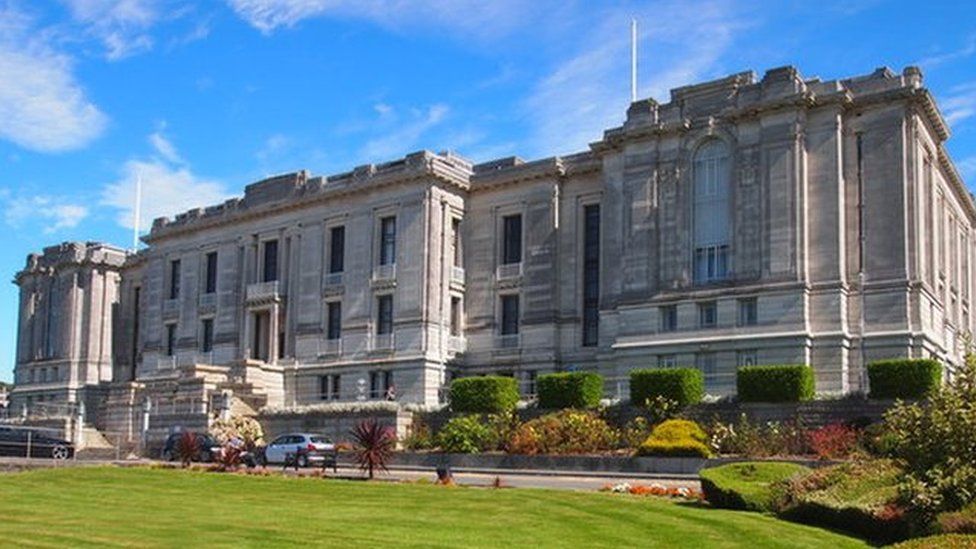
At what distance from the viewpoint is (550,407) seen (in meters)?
49.4

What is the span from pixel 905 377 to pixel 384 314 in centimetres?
3168

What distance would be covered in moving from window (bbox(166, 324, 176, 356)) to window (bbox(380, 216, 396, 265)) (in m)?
19.2

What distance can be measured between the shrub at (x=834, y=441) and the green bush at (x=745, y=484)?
10.9 metres

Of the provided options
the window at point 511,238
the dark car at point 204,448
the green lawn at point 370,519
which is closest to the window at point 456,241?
the window at point 511,238

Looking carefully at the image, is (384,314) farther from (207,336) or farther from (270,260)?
(207,336)

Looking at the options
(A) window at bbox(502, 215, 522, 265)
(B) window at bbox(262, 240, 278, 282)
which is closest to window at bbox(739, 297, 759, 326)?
(A) window at bbox(502, 215, 522, 265)

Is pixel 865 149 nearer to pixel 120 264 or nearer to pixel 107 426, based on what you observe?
pixel 107 426

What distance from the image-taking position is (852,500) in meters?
24.0

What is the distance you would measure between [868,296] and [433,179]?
24515 mm

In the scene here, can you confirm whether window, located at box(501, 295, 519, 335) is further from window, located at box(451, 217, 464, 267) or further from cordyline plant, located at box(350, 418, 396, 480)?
cordyline plant, located at box(350, 418, 396, 480)

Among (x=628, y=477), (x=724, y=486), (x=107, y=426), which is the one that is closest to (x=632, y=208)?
(x=628, y=477)

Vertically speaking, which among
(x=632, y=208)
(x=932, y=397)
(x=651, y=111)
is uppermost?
(x=651, y=111)

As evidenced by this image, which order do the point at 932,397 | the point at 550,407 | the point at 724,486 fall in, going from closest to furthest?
the point at 932,397, the point at 724,486, the point at 550,407

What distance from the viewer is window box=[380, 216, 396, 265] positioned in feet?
214
